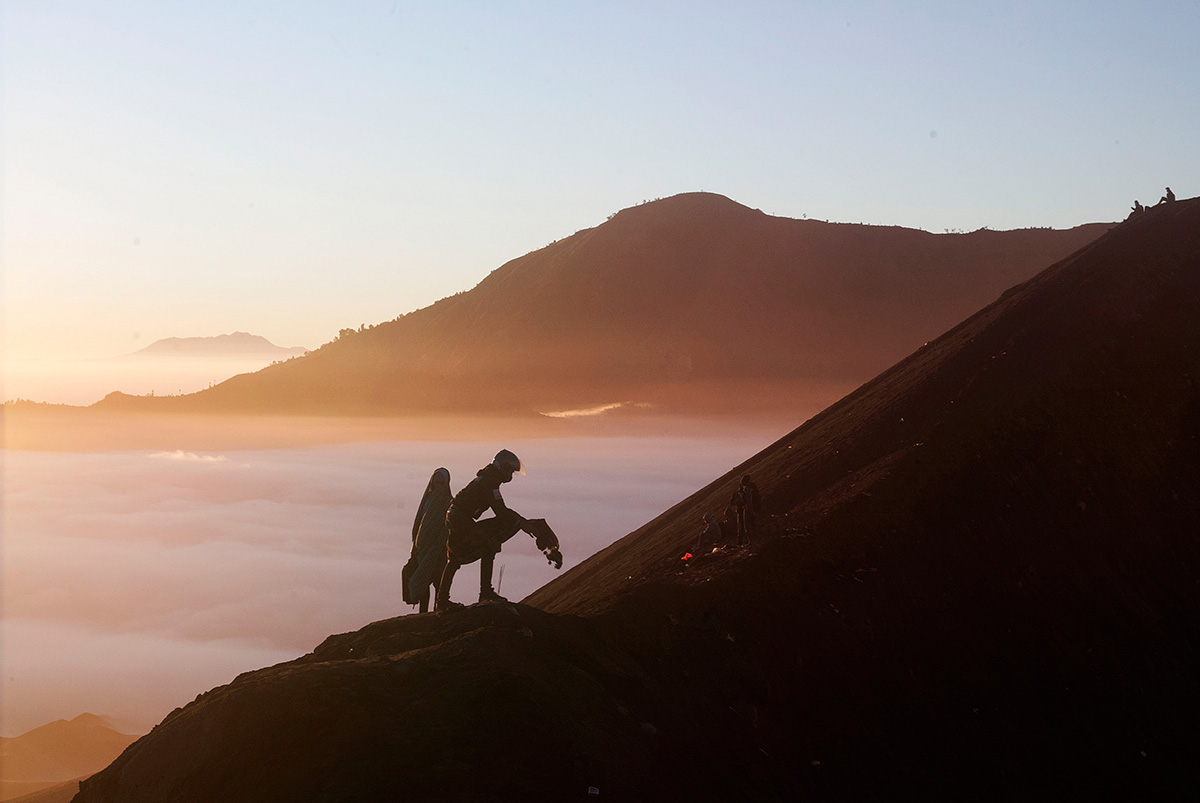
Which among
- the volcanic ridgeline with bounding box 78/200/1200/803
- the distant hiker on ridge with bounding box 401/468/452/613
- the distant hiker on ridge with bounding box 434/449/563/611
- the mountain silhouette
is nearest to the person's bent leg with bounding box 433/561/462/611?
the distant hiker on ridge with bounding box 434/449/563/611

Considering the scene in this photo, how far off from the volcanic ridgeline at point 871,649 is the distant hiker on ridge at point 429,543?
83.6 inches

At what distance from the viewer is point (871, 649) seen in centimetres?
1941

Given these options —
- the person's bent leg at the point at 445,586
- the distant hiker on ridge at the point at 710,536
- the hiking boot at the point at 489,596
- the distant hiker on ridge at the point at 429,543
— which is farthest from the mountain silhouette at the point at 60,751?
the hiking boot at the point at 489,596

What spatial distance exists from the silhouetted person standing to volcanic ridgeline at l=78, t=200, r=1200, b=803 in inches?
51.7

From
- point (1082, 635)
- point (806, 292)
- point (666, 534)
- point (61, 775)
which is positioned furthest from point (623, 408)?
point (1082, 635)

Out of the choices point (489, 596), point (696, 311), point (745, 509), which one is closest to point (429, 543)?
point (489, 596)

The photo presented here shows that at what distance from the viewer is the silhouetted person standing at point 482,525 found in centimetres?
1734

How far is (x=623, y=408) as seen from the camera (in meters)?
176

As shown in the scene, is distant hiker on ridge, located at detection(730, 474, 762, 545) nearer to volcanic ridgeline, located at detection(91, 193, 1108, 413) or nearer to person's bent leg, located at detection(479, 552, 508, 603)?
person's bent leg, located at detection(479, 552, 508, 603)

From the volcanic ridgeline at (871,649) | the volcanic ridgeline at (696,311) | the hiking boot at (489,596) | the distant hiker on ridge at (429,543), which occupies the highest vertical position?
the volcanic ridgeline at (696,311)

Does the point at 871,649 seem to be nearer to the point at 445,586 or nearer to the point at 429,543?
the point at 445,586

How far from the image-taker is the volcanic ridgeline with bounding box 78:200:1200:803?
13719 millimetres

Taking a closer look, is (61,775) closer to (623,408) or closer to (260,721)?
(260,721)

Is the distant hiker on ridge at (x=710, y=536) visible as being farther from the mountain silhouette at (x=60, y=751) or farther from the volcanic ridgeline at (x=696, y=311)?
the volcanic ridgeline at (x=696, y=311)
